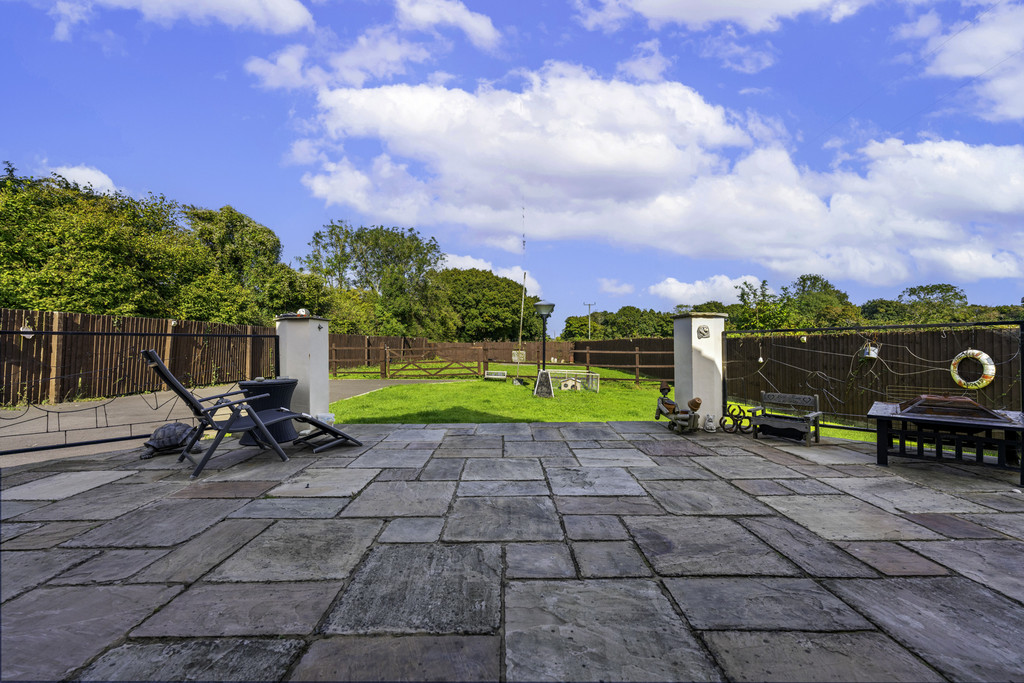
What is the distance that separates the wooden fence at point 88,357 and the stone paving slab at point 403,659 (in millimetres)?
6864

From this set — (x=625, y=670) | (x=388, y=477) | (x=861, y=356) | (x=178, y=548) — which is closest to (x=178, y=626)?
(x=178, y=548)

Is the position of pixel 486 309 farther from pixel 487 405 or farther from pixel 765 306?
pixel 487 405

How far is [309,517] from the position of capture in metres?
2.95

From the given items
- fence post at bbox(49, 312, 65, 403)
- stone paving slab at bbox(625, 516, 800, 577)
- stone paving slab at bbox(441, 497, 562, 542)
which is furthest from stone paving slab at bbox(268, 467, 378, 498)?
fence post at bbox(49, 312, 65, 403)

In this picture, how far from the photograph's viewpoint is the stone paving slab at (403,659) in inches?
58.0

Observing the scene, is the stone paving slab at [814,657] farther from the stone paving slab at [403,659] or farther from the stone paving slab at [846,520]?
the stone paving slab at [846,520]

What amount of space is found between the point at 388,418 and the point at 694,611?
6.46 metres

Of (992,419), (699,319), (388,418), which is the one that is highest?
(699,319)

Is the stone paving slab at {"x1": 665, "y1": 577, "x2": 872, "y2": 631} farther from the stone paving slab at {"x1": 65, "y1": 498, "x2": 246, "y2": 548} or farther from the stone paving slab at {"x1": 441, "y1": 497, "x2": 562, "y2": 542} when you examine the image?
the stone paving slab at {"x1": 65, "y1": 498, "x2": 246, "y2": 548}

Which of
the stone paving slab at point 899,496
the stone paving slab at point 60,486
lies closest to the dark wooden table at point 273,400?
the stone paving slab at point 60,486

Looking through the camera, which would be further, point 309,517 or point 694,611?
point 309,517

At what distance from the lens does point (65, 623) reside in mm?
1791

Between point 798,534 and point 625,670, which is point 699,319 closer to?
point 798,534

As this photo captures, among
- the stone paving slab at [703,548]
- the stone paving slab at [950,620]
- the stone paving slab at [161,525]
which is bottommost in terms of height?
the stone paving slab at [161,525]
